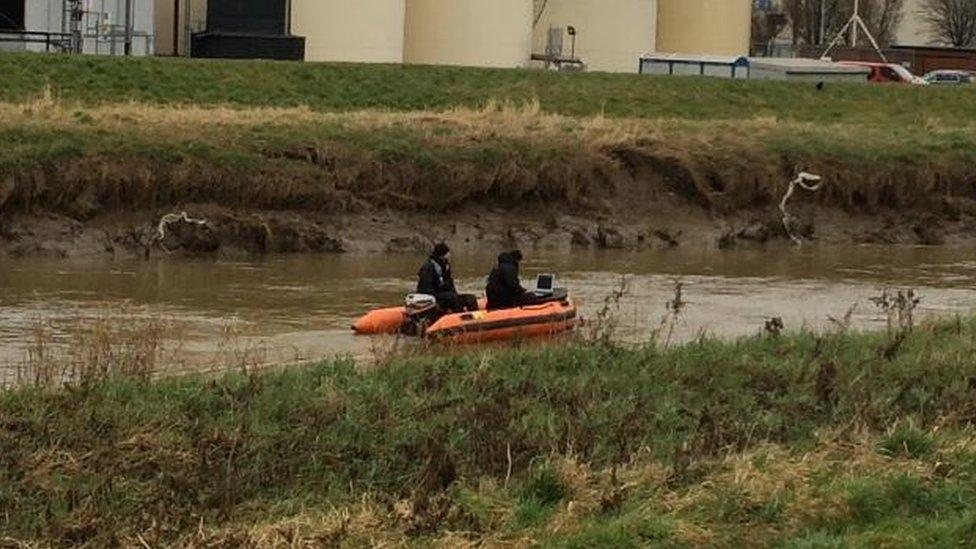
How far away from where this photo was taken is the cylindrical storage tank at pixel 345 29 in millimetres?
49750

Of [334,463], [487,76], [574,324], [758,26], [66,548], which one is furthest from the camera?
[758,26]

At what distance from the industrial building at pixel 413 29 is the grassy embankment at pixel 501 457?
32.3 meters

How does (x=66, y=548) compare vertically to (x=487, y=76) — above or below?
below

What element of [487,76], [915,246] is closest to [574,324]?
[915,246]

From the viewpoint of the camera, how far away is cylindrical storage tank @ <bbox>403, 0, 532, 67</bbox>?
53062 millimetres

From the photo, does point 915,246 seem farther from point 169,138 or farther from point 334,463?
point 334,463

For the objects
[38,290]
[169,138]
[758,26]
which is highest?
[758,26]

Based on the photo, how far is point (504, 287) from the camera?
20375 mm

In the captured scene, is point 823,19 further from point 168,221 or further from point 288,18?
point 168,221

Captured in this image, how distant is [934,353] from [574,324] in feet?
15.7

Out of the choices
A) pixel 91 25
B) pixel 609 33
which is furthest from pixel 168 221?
pixel 609 33

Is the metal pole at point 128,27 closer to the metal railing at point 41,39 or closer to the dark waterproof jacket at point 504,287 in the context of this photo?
the metal railing at point 41,39

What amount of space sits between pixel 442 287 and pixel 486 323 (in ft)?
5.34

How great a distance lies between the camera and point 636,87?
45125 millimetres
